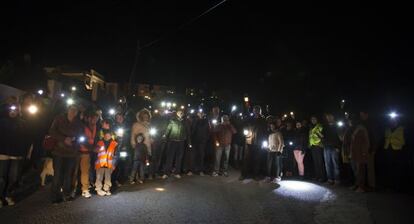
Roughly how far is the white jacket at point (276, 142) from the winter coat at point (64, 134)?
638cm

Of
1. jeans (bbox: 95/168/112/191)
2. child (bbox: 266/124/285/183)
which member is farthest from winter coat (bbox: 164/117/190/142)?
child (bbox: 266/124/285/183)

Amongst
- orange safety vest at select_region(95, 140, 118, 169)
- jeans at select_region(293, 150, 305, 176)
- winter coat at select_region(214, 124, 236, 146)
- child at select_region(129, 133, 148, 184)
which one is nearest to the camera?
orange safety vest at select_region(95, 140, 118, 169)

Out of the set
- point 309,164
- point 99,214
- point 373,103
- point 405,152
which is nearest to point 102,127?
point 99,214

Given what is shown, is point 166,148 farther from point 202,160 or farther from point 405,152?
point 405,152

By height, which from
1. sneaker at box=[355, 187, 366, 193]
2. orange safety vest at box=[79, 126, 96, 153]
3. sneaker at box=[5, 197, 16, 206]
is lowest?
sneaker at box=[5, 197, 16, 206]

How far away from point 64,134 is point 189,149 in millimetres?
5011

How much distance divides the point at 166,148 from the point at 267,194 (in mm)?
4321

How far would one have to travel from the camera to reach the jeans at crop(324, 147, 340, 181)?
10383 millimetres

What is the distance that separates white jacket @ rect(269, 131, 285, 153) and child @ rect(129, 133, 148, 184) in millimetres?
4413

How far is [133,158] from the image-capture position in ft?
32.0

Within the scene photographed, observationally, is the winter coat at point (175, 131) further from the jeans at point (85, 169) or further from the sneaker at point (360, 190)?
the sneaker at point (360, 190)

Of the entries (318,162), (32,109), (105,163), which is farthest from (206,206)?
(32,109)

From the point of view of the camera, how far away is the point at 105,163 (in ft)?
→ 27.5

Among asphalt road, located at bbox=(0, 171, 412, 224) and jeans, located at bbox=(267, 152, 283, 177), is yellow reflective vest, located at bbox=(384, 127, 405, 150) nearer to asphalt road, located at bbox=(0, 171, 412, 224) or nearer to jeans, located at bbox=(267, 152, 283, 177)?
asphalt road, located at bbox=(0, 171, 412, 224)
